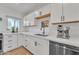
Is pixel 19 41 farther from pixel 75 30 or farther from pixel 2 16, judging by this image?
pixel 75 30

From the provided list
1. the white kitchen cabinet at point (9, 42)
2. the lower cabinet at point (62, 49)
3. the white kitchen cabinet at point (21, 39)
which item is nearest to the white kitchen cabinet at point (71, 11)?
the lower cabinet at point (62, 49)

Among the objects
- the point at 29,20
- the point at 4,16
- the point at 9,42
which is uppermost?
the point at 4,16

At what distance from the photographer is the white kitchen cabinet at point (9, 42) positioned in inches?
138

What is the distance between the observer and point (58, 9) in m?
2.34

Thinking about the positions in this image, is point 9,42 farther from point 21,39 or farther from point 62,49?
point 62,49

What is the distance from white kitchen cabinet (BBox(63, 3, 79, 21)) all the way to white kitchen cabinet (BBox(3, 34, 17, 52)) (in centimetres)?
222

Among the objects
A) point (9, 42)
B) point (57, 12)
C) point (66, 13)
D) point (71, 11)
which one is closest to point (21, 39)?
point (9, 42)

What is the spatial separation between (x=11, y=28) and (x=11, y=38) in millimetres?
429

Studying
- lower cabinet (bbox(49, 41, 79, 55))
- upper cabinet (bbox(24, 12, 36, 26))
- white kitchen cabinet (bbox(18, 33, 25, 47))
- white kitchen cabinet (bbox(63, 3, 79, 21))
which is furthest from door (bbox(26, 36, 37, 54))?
white kitchen cabinet (bbox(63, 3, 79, 21))

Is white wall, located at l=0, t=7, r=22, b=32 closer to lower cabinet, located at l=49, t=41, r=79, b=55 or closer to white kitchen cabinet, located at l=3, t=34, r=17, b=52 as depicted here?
white kitchen cabinet, located at l=3, t=34, r=17, b=52

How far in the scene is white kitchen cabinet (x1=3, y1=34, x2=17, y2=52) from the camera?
351cm

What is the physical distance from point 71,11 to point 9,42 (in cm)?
250

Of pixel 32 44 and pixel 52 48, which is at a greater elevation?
pixel 52 48

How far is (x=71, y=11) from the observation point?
2.02 m
